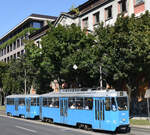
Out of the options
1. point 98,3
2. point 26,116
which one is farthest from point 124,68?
point 98,3

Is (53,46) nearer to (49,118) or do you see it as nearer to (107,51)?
(107,51)

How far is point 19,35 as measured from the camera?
70500mm

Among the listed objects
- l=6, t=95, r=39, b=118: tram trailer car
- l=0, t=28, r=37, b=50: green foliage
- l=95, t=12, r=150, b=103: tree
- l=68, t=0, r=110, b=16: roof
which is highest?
l=0, t=28, r=37, b=50: green foliage

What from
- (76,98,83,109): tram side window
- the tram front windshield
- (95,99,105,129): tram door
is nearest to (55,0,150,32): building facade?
(76,98,83,109): tram side window

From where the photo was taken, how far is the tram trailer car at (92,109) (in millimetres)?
17125

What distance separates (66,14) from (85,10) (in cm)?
330

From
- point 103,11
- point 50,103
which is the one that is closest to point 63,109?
point 50,103

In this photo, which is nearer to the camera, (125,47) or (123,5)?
(125,47)

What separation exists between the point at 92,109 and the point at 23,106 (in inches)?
565

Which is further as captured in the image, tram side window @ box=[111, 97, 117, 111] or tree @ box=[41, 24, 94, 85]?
tree @ box=[41, 24, 94, 85]

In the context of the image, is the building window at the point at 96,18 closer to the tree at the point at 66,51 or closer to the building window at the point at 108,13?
the building window at the point at 108,13

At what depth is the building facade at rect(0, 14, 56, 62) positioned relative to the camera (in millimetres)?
66562

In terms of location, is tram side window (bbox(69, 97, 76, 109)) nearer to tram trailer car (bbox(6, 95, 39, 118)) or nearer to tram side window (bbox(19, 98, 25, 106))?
tram trailer car (bbox(6, 95, 39, 118))

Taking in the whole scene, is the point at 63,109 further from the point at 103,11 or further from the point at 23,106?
the point at 103,11
